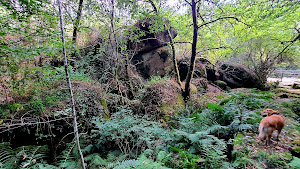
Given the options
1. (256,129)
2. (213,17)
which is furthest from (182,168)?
(213,17)

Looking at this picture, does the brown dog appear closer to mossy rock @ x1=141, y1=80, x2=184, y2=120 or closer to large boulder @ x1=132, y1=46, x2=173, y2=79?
mossy rock @ x1=141, y1=80, x2=184, y2=120

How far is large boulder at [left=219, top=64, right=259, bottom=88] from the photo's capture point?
10806 millimetres

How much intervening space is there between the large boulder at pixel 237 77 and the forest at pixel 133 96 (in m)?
0.08

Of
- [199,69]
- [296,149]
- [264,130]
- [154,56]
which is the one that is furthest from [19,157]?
[199,69]

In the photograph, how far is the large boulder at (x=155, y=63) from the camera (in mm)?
9484

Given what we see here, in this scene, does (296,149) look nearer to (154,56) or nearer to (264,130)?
(264,130)

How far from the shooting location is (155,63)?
952 centimetres

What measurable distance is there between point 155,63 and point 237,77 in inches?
291

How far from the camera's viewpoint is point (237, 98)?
4609 millimetres

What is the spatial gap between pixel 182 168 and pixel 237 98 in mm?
3637

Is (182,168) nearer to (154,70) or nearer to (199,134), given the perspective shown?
(199,134)

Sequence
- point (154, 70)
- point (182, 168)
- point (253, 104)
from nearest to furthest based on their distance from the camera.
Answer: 1. point (182, 168)
2. point (253, 104)
3. point (154, 70)

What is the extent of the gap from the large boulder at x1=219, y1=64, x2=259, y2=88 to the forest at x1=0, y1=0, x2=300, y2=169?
0.08m

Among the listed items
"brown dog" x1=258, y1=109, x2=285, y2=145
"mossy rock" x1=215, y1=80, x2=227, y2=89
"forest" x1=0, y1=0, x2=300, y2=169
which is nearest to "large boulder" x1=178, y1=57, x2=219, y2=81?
"forest" x1=0, y1=0, x2=300, y2=169
